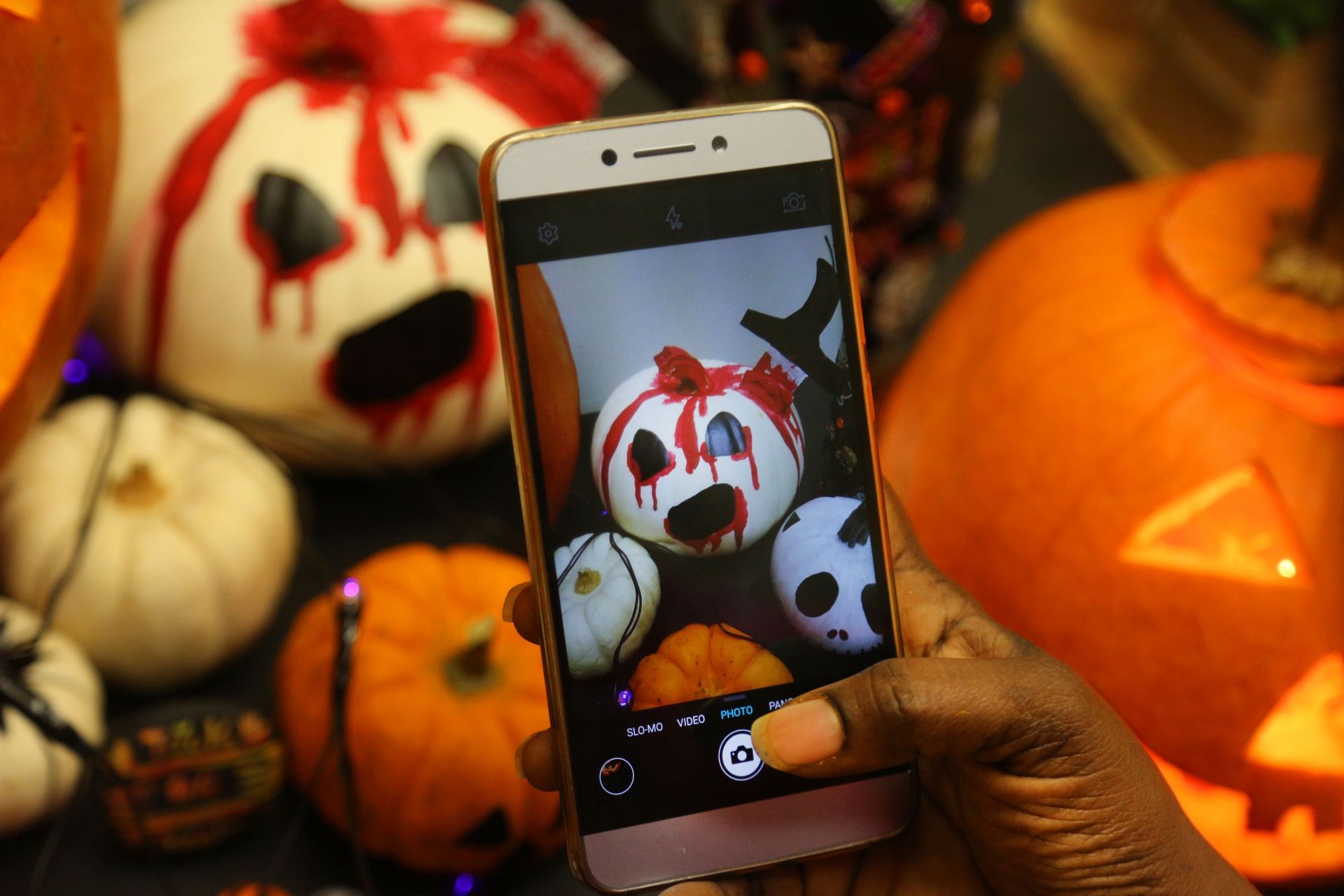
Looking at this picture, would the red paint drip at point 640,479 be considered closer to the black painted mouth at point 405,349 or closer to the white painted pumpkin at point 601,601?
the white painted pumpkin at point 601,601

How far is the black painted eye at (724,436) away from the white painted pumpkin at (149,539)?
1.24 ft

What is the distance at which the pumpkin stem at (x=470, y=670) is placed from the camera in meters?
0.73

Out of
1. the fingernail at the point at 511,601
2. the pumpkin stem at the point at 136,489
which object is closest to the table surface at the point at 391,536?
the pumpkin stem at the point at 136,489

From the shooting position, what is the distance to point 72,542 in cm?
74

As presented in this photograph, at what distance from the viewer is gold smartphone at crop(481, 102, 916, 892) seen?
52 centimetres

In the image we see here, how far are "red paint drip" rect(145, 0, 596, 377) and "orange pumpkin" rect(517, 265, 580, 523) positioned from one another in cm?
31

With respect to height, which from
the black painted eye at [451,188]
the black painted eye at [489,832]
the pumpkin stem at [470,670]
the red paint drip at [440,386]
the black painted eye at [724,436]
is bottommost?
the black painted eye at [489,832]

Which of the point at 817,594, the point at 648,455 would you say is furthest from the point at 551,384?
the point at 817,594

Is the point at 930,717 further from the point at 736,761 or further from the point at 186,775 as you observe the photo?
the point at 186,775

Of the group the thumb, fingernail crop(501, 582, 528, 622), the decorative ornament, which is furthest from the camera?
the decorative ornament

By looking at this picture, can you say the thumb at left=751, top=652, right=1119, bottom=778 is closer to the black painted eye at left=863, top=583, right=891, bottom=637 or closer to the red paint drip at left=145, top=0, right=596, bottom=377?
the black painted eye at left=863, top=583, right=891, bottom=637

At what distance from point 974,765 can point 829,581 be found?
11 cm

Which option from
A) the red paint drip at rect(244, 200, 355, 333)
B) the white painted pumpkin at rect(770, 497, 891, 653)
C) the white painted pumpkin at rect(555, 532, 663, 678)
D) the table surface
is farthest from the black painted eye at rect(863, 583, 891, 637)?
the red paint drip at rect(244, 200, 355, 333)

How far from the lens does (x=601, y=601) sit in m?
0.53
